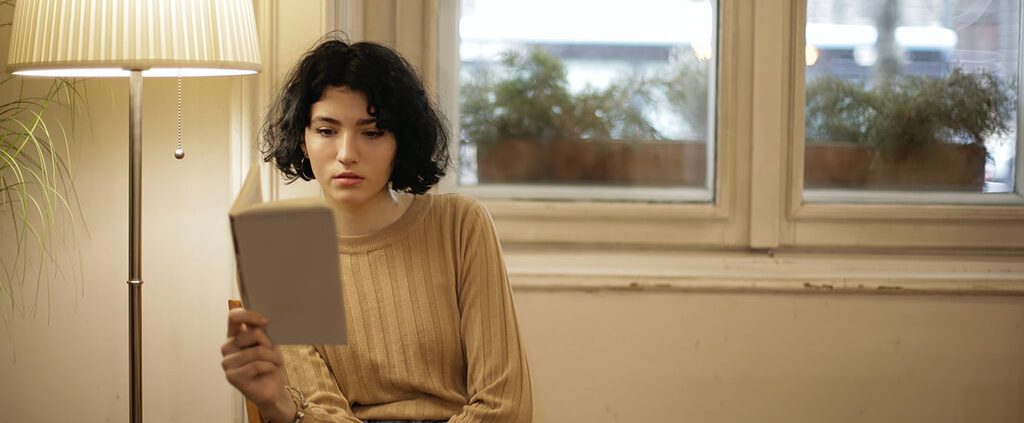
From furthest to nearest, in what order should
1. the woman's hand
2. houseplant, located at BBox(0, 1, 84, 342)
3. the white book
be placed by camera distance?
houseplant, located at BBox(0, 1, 84, 342) < the woman's hand < the white book

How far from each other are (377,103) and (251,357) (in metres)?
0.53

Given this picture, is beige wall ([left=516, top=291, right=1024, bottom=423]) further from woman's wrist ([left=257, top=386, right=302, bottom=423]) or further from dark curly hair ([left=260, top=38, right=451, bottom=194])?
woman's wrist ([left=257, top=386, right=302, bottom=423])

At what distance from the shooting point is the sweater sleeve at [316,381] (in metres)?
1.62

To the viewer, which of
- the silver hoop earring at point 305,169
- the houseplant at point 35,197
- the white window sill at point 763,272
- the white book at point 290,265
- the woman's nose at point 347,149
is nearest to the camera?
the white book at point 290,265

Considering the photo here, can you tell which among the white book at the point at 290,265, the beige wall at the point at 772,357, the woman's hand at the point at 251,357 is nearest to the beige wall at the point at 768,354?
the beige wall at the point at 772,357

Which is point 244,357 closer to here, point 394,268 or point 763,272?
point 394,268

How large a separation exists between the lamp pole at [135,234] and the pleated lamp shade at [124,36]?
Answer: 0.37ft

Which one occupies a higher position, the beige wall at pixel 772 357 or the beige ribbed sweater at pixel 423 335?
the beige ribbed sweater at pixel 423 335

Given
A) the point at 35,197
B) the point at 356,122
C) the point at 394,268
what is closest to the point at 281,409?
the point at 394,268

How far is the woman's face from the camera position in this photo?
1631 mm

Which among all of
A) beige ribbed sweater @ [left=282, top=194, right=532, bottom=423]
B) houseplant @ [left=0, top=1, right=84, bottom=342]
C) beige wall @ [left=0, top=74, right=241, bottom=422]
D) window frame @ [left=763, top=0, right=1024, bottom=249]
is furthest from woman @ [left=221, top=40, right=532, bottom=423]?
window frame @ [left=763, top=0, right=1024, bottom=249]

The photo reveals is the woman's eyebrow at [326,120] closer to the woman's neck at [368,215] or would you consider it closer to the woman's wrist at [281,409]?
the woman's neck at [368,215]

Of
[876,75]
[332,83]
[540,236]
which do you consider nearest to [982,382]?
[876,75]

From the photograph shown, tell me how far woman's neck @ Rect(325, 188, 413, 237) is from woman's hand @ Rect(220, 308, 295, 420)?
0.44 metres
